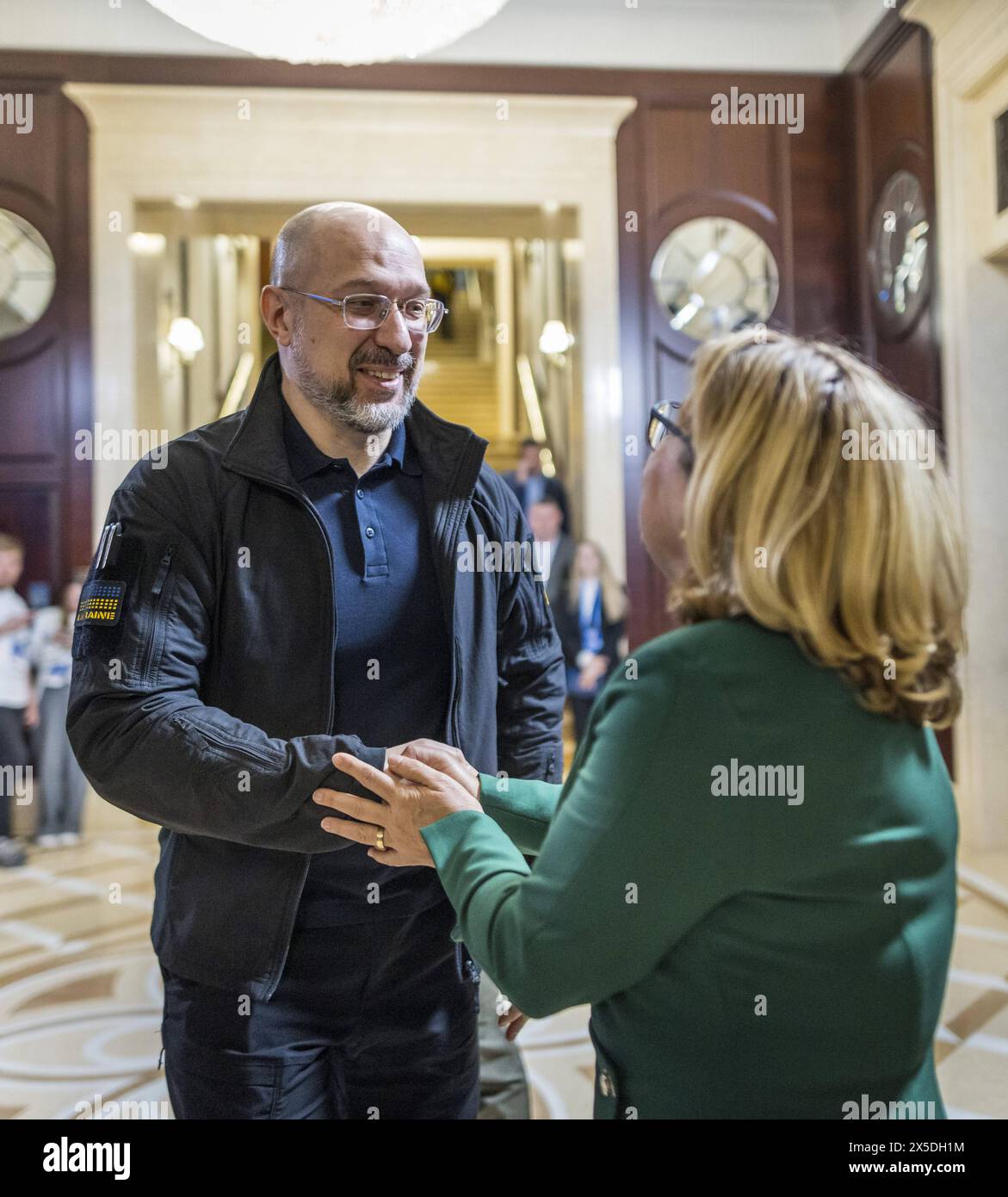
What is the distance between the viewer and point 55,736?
19.3 ft

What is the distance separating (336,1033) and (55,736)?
4780 millimetres

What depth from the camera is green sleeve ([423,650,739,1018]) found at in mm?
976

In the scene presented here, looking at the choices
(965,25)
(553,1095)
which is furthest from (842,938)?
(965,25)

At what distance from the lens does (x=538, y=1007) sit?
103 cm

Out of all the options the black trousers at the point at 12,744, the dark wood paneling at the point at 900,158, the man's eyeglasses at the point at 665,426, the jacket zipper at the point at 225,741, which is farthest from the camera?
the dark wood paneling at the point at 900,158

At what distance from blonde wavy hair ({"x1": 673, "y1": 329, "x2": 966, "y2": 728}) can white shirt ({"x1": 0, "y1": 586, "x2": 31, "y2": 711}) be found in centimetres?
531

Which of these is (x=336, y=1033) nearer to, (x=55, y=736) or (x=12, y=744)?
(x=12, y=744)

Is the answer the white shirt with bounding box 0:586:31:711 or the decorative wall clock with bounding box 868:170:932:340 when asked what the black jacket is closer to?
the white shirt with bounding box 0:586:31:711

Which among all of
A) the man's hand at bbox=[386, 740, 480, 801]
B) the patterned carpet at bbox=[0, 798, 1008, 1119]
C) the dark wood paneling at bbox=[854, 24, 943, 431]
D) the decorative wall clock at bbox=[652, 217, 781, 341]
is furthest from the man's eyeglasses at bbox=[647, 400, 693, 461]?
the decorative wall clock at bbox=[652, 217, 781, 341]

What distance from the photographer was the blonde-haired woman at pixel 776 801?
98cm

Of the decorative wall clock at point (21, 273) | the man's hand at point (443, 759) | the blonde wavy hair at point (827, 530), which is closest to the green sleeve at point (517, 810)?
the man's hand at point (443, 759)

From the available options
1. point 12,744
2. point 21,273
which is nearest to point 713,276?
point 21,273

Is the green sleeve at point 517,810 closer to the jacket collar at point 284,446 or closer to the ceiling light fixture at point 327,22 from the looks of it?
the jacket collar at point 284,446

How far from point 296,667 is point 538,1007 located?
672 millimetres
